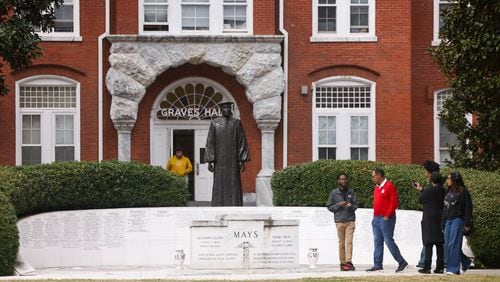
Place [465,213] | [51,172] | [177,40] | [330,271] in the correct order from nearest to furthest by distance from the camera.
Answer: [465,213], [330,271], [51,172], [177,40]

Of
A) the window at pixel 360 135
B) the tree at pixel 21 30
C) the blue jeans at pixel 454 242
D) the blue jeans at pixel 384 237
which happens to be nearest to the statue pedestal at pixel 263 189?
the window at pixel 360 135

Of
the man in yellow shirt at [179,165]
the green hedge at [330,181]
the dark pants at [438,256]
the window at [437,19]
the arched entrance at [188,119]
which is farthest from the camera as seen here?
the window at [437,19]

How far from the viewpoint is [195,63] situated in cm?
3244

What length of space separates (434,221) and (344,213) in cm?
191

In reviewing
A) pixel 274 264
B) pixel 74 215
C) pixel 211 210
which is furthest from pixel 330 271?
pixel 74 215

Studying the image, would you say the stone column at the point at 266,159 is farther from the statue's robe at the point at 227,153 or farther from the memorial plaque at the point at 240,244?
the memorial plaque at the point at 240,244

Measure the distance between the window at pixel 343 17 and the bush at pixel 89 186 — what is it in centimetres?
751

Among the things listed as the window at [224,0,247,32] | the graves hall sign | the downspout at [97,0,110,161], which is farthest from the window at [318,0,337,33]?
the downspout at [97,0,110,161]

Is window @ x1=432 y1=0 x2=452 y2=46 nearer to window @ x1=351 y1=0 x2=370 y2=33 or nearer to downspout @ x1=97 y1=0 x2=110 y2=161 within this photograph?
window @ x1=351 y1=0 x2=370 y2=33

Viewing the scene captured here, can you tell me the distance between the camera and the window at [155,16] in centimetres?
3297

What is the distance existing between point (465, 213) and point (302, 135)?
13602 mm

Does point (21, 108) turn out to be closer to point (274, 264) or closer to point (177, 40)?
point (177, 40)

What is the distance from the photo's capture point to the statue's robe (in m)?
26.2

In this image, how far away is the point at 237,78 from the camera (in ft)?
107
